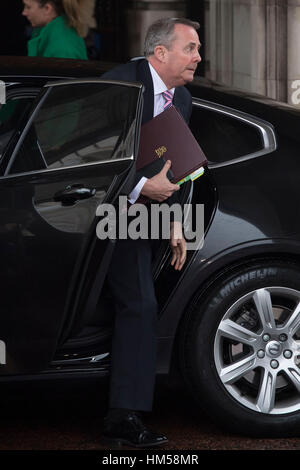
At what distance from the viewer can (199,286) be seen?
547 centimetres

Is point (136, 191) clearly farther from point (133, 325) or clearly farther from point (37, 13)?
point (37, 13)

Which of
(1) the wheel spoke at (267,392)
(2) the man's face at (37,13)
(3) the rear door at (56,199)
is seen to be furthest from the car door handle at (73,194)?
(2) the man's face at (37,13)

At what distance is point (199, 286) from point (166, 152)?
0.56m

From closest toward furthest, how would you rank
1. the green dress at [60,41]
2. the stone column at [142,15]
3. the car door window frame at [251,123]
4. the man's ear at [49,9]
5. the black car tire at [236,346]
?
the black car tire at [236,346], the car door window frame at [251,123], the green dress at [60,41], the man's ear at [49,9], the stone column at [142,15]

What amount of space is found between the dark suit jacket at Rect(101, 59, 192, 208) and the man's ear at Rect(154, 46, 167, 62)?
5 centimetres

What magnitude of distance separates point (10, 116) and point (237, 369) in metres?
1.39

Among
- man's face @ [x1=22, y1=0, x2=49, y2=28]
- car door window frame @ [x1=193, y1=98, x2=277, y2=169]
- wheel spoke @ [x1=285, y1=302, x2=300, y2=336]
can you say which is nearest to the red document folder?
car door window frame @ [x1=193, y1=98, x2=277, y2=169]

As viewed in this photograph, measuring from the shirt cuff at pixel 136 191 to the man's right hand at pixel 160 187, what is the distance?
0.04 ft

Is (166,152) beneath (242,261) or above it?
above

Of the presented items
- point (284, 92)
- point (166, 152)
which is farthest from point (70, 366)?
point (284, 92)

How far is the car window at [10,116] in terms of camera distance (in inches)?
211

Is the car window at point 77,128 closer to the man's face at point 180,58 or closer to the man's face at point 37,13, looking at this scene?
the man's face at point 180,58

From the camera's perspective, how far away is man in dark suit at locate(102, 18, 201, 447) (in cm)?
539
